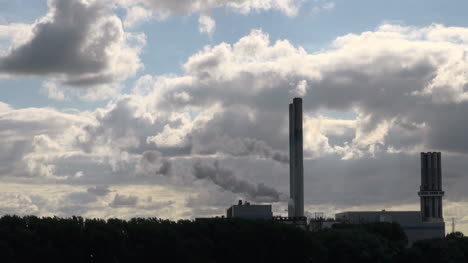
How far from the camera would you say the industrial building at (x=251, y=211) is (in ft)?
609

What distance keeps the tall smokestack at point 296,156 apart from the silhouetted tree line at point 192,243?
57.9 m

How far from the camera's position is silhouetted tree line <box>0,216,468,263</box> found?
9525 cm

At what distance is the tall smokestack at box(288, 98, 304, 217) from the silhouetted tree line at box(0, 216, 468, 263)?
5791 centimetres

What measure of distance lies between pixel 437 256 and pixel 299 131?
7216cm

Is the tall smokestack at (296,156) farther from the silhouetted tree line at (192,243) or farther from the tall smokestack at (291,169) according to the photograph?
the silhouetted tree line at (192,243)

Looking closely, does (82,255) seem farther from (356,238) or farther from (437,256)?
(437,256)

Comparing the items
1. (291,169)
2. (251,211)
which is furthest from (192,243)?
(291,169)

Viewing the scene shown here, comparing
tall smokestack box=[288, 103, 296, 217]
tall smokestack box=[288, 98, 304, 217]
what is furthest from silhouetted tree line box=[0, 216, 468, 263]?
tall smokestack box=[288, 103, 296, 217]

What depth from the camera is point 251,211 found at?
187 metres

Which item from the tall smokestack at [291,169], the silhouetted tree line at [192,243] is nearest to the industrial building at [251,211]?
the tall smokestack at [291,169]

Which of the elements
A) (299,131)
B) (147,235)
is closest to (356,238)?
(147,235)

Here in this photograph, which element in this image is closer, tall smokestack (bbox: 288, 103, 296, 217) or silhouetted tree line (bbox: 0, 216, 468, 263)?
silhouetted tree line (bbox: 0, 216, 468, 263)

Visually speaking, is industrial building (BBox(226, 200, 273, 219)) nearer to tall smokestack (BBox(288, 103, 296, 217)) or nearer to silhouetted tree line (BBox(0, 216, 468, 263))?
tall smokestack (BBox(288, 103, 296, 217))

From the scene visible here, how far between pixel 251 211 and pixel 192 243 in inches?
3023
